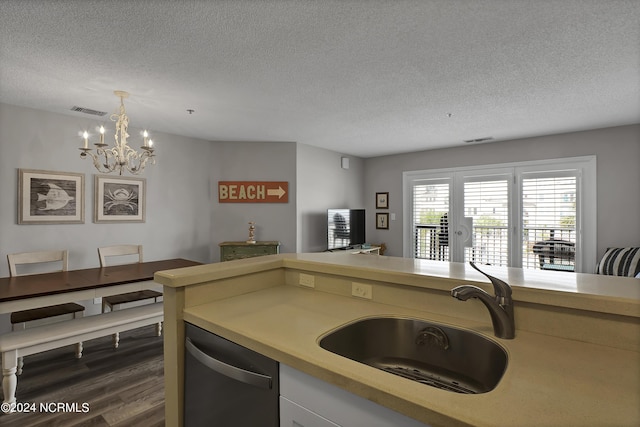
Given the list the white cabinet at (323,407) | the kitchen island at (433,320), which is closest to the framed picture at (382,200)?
the kitchen island at (433,320)

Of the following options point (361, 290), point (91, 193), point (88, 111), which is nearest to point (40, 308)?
point (91, 193)

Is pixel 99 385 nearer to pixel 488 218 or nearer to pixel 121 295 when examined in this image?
pixel 121 295

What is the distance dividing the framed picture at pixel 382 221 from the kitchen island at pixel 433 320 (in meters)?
4.33

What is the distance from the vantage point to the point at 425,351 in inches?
46.5

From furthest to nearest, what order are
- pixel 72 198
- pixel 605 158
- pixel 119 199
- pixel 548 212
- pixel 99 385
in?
pixel 548 212 → pixel 605 158 → pixel 119 199 → pixel 72 198 → pixel 99 385

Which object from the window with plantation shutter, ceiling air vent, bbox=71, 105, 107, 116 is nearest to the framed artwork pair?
ceiling air vent, bbox=71, 105, 107, 116

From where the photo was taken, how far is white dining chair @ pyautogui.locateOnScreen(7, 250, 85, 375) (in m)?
2.56

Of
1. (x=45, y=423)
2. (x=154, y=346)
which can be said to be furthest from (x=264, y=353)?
(x=154, y=346)

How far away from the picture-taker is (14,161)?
10.3 feet

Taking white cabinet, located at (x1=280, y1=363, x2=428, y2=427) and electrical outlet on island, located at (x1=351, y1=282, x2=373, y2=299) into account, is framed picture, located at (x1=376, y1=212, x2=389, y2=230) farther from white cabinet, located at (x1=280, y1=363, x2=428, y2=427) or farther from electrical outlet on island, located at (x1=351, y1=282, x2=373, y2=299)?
white cabinet, located at (x1=280, y1=363, x2=428, y2=427)

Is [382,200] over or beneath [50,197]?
over

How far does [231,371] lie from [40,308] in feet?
8.78

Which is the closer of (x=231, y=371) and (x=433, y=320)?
(x=231, y=371)

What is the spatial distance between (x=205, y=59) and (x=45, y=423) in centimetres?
251
